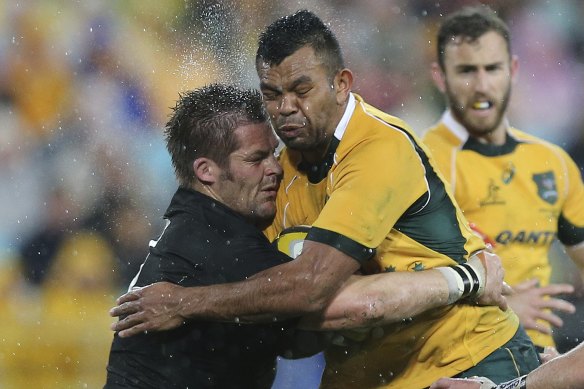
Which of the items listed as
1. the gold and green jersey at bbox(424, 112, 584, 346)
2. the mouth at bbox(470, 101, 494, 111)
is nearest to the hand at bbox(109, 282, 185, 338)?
the gold and green jersey at bbox(424, 112, 584, 346)

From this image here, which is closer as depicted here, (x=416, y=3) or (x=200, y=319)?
(x=200, y=319)

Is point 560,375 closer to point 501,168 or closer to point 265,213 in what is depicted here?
point 265,213

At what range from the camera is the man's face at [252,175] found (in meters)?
3.71

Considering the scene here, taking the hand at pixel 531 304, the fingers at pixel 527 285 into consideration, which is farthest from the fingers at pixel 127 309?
the fingers at pixel 527 285

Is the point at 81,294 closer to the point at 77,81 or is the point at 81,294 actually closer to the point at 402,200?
the point at 77,81

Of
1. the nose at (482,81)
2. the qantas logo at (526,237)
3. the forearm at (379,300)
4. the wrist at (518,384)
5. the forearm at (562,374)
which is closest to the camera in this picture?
the forearm at (562,374)

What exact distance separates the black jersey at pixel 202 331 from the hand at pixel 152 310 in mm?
87

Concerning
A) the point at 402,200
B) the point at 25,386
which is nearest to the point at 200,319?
the point at 402,200

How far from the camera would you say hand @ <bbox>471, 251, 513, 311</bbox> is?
3.61 m

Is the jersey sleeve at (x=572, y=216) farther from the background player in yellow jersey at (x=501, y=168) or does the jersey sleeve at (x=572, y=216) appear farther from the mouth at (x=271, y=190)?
the mouth at (x=271, y=190)

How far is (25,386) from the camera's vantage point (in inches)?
254

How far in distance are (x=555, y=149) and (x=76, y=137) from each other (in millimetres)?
3465

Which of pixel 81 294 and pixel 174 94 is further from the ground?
pixel 174 94

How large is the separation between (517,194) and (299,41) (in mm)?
2597
